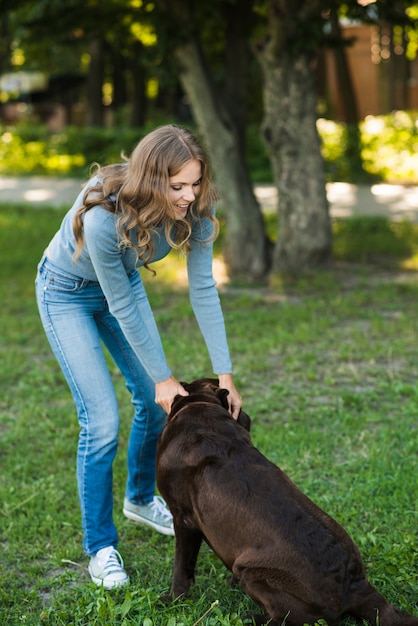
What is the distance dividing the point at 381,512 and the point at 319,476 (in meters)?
0.55

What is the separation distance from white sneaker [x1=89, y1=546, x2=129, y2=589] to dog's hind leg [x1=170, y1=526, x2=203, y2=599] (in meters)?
0.31

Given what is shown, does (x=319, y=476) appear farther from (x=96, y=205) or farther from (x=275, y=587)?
(x=96, y=205)

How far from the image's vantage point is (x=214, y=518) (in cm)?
309

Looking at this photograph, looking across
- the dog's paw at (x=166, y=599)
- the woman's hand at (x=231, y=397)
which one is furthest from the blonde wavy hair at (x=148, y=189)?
the dog's paw at (x=166, y=599)

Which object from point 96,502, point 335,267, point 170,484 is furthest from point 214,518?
point 335,267

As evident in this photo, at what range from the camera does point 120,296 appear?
340 cm

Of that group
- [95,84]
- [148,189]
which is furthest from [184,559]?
[95,84]

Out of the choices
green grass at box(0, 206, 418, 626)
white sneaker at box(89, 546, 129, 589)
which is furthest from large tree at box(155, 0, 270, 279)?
white sneaker at box(89, 546, 129, 589)

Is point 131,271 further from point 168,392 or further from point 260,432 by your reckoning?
point 260,432

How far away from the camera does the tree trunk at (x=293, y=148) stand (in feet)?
30.3

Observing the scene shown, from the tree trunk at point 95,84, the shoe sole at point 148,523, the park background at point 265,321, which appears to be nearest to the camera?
the park background at point 265,321

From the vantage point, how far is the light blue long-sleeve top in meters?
3.31

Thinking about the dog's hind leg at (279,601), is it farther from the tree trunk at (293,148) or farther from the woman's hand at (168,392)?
the tree trunk at (293,148)

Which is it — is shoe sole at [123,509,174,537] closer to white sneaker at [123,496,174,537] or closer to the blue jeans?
white sneaker at [123,496,174,537]
